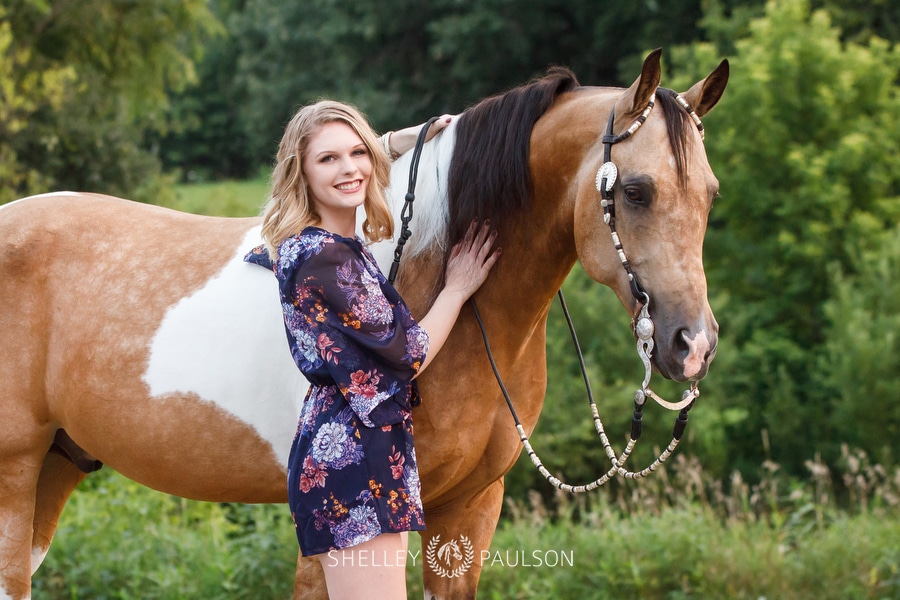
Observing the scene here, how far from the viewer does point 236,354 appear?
98.9 inches

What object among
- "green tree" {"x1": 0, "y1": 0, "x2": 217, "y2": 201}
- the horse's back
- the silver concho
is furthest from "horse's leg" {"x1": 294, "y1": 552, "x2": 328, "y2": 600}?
"green tree" {"x1": 0, "y1": 0, "x2": 217, "y2": 201}

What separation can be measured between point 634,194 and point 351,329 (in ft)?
2.41

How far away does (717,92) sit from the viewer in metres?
2.28

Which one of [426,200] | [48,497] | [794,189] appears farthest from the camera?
[794,189]

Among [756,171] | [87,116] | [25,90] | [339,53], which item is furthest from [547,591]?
[339,53]

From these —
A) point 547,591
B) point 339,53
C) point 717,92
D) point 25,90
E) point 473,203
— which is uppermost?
point 339,53

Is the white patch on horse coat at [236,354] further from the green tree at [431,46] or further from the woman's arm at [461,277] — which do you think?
the green tree at [431,46]

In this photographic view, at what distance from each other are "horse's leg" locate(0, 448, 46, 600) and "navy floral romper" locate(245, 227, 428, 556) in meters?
1.11

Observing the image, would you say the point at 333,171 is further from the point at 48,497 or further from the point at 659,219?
the point at 48,497

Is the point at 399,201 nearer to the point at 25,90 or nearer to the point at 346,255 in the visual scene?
the point at 346,255

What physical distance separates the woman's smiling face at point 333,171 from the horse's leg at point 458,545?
988 millimetres

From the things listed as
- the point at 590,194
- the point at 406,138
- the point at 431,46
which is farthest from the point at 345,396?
the point at 431,46

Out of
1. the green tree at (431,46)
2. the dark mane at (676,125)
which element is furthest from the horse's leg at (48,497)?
the green tree at (431,46)

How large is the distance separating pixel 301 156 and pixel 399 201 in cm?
43
